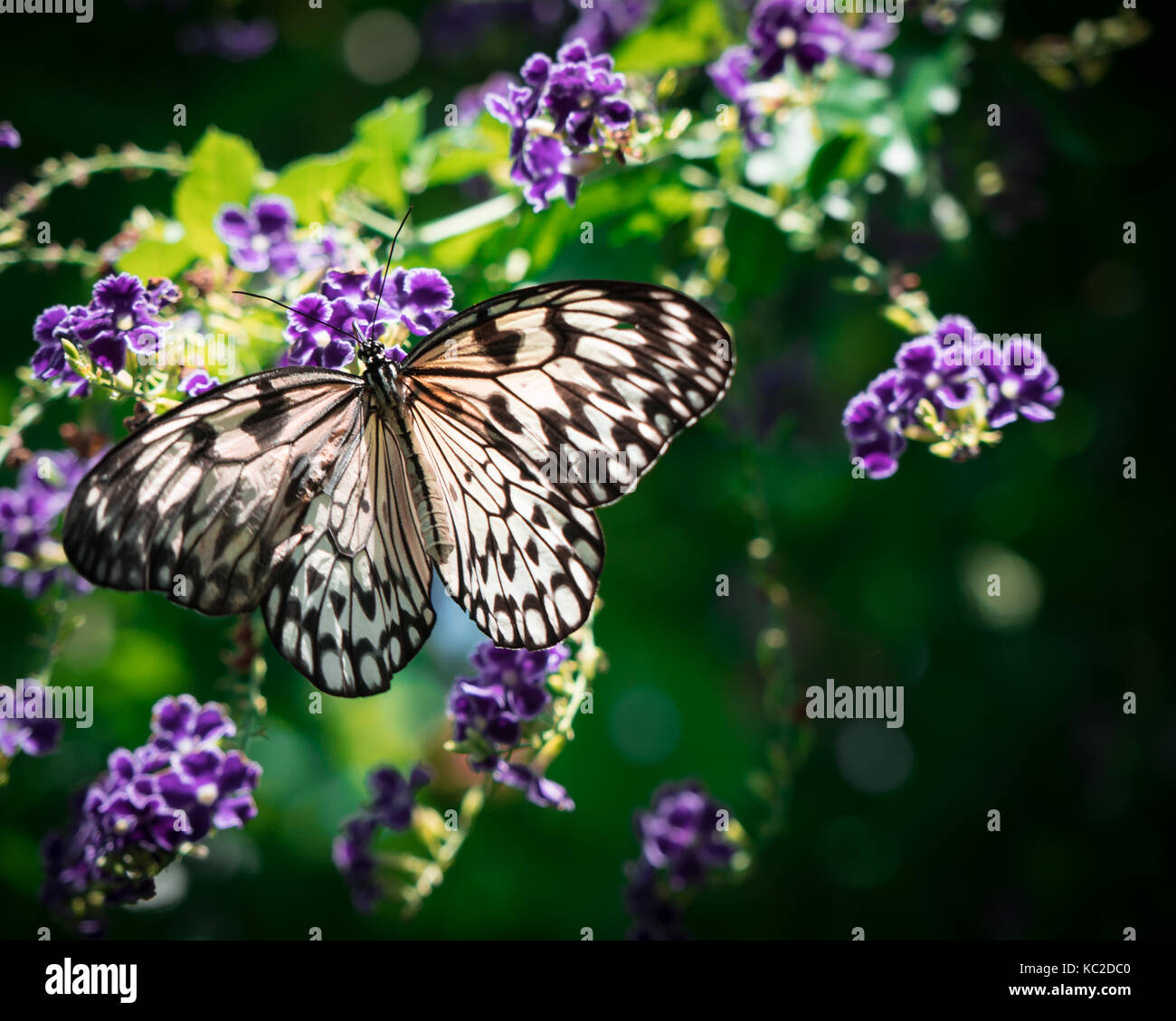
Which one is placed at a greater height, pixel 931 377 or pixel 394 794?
pixel 931 377

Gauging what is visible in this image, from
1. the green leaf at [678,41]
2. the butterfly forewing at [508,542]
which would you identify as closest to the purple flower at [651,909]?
A: the butterfly forewing at [508,542]

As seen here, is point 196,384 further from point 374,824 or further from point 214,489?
point 374,824

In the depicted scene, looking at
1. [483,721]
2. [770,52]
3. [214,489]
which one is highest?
[770,52]

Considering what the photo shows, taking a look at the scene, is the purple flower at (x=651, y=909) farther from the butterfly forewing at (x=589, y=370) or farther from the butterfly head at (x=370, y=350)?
the butterfly head at (x=370, y=350)

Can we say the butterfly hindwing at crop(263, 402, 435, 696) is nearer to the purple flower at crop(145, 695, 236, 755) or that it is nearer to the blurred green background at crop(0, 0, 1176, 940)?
the purple flower at crop(145, 695, 236, 755)

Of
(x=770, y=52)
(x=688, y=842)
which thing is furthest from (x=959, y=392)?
(x=688, y=842)

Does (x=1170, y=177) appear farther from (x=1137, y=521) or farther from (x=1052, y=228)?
(x=1137, y=521)

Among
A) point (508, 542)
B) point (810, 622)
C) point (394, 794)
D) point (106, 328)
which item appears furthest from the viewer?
point (810, 622)
